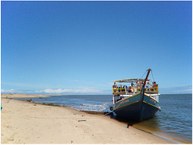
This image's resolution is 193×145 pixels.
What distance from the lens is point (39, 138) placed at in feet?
29.3

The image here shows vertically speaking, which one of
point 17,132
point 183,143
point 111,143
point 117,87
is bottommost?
point 183,143

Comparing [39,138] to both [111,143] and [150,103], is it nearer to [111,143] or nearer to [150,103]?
[111,143]

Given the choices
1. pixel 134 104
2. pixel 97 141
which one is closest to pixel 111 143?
pixel 97 141

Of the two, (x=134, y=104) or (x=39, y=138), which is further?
(x=134, y=104)

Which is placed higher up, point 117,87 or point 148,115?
point 117,87

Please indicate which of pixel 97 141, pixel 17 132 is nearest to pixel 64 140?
pixel 97 141

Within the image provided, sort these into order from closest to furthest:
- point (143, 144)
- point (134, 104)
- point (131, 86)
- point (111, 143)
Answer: point (111, 143), point (143, 144), point (134, 104), point (131, 86)

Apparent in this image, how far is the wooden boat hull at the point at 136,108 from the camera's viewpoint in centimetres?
2036

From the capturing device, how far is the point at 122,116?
912 inches

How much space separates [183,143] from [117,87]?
13.3 m

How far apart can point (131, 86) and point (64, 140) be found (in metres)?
17.6

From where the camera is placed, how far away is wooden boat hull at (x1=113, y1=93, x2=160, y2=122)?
66.8 ft

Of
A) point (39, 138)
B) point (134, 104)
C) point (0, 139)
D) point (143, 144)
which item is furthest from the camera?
point (134, 104)

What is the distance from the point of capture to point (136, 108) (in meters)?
20.6
